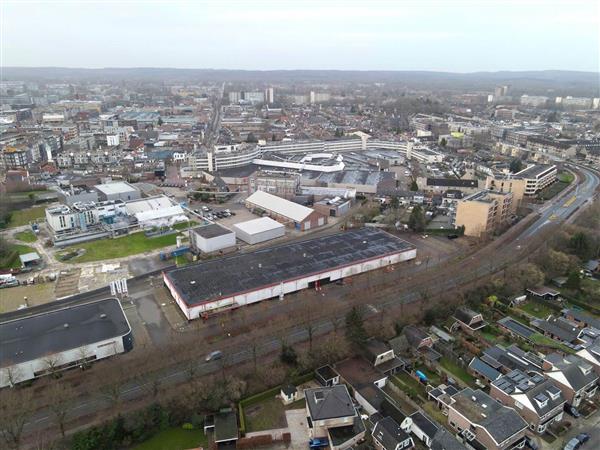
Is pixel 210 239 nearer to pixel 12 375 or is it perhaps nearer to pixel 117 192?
pixel 12 375

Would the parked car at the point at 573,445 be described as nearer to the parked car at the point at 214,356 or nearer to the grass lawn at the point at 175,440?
the grass lawn at the point at 175,440

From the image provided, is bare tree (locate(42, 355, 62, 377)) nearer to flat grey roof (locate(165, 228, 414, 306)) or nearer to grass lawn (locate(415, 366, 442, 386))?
flat grey roof (locate(165, 228, 414, 306))

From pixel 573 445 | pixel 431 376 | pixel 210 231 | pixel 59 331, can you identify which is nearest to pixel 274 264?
pixel 210 231

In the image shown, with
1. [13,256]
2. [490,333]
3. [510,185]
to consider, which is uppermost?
[510,185]

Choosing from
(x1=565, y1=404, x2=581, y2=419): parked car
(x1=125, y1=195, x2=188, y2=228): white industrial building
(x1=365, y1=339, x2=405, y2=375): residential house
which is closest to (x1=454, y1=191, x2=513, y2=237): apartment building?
(x1=565, y1=404, x2=581, y2=419): parked car

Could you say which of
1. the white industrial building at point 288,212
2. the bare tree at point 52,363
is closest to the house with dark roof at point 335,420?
the bare tree at point 52,363
